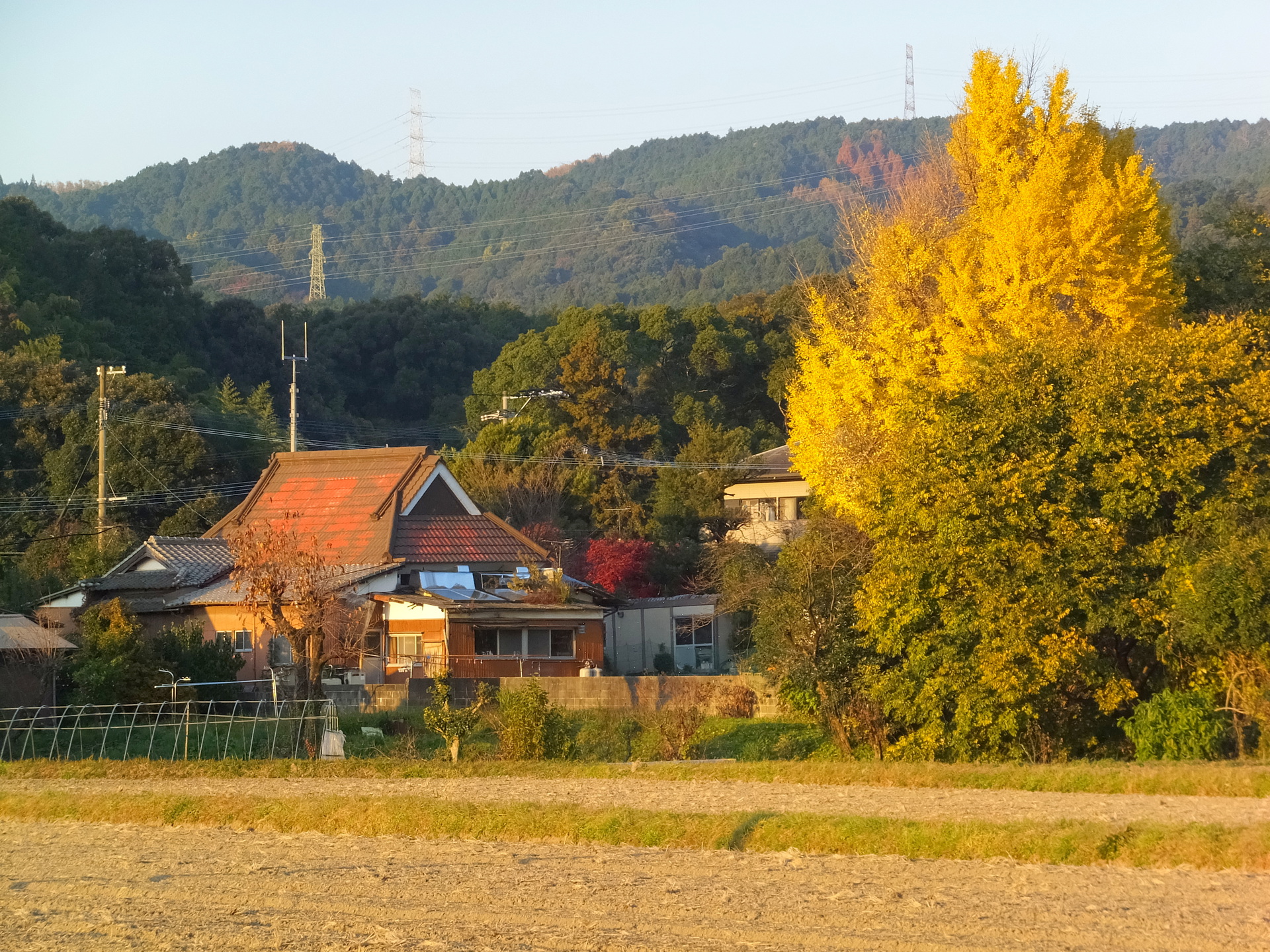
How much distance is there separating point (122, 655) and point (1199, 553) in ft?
64.0

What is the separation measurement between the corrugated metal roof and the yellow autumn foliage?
1507 centimetres

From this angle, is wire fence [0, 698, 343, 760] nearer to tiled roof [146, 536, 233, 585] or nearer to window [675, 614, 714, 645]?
tiled roof [146, 536, 233, 585]

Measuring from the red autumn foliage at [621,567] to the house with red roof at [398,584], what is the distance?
148 inches

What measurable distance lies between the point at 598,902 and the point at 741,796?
6170 millimetres

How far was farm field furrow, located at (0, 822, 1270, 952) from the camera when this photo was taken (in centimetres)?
895

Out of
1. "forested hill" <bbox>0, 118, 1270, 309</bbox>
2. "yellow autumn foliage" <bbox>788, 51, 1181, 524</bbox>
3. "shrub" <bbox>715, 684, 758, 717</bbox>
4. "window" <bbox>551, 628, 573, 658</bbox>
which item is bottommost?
→ "shrub" <bbox>715, 684, 758, 717</bbox>

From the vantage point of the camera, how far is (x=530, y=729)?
20.6 meters

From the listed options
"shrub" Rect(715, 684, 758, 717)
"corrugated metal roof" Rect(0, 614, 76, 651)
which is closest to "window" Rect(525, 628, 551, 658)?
"shrub" Rect(715, 684, 758, 717)

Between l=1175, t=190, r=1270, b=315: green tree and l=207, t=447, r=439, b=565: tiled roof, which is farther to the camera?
l=207, t=447, r=439, b=565: tiled roof

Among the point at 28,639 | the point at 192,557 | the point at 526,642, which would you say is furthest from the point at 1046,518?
the point at 192,557

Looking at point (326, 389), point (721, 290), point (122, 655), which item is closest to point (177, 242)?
point (721, 290)

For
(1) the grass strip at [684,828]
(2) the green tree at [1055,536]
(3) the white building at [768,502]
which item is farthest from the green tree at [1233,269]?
(1) the grass strip at [684,828]

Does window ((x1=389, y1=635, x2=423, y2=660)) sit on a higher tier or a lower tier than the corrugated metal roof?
lower

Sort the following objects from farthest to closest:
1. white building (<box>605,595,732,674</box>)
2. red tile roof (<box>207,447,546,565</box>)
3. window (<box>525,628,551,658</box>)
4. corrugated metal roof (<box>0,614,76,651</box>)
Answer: white building (<box>605,595,732,674</box>)
red tile roof (<box>207,447,546,565</box>)
window (<box>525,628,551,658</box>)
corrugated metal roof (<box>0,614,76,651</box>)
